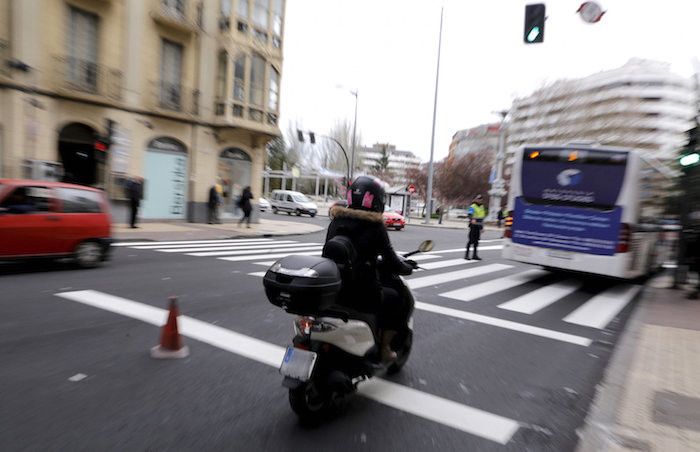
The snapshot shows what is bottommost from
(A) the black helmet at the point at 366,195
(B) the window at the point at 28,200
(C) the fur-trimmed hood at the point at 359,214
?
(B) the window at the point at 28,200

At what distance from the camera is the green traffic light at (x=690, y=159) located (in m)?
8.97

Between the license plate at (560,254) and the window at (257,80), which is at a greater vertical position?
the window at (257,80)

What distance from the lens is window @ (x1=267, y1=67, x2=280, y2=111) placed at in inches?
916

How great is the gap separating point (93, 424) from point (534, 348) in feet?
15.2

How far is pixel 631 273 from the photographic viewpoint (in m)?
9.80

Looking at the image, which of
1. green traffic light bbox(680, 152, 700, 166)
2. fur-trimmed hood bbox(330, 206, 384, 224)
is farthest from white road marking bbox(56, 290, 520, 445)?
green traffic light bbox(680, 152, 700, 166)

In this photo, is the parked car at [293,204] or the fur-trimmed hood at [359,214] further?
the parked car at [293,204]

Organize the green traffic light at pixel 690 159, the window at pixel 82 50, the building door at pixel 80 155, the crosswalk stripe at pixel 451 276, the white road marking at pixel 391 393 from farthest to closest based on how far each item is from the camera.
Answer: the building door at pixel 80 155 → the window at pixel 82 50 → the crosswalk stripe at pixel 451 276 → the green traffic light at pixel 690 159 → the white road marking at pixel 391 393

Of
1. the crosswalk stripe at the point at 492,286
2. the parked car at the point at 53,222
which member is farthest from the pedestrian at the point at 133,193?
the crosswalk stripe at the point at 492,286

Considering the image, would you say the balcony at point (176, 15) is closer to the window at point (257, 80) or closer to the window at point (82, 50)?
the window at point (82, 50)

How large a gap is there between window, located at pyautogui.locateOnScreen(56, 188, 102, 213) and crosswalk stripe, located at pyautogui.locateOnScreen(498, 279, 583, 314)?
794 cm

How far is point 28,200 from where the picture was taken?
27.5ft

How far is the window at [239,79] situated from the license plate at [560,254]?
1628 centimetres

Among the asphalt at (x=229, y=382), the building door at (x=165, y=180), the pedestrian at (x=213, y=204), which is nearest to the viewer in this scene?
the asphalt at (x=229, y=382)
